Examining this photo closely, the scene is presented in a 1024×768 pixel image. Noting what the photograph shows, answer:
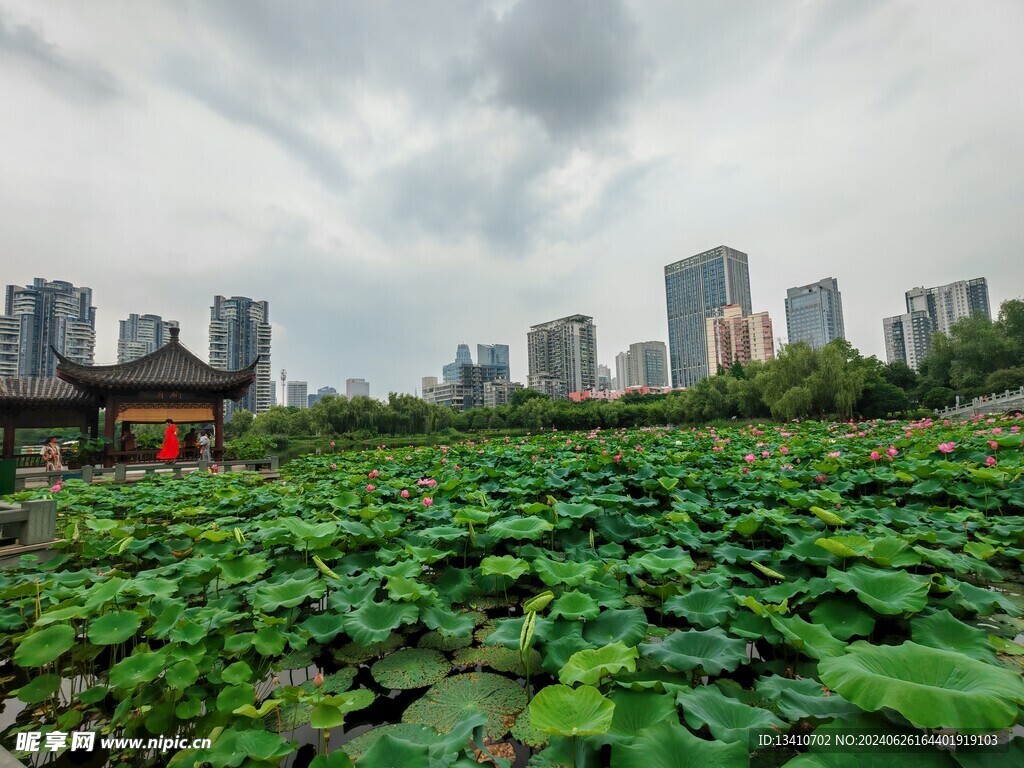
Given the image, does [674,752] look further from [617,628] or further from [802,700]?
[617,628]

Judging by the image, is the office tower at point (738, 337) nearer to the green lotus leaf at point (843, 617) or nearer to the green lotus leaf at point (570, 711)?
the green lotus leaf at point (843, 617)

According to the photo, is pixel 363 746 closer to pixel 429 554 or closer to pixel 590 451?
pixel 429 554

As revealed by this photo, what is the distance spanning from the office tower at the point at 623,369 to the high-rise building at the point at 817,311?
38.5 m

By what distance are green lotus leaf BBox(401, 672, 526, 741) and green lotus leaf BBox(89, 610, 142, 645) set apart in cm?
113

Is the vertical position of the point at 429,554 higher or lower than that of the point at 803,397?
lower

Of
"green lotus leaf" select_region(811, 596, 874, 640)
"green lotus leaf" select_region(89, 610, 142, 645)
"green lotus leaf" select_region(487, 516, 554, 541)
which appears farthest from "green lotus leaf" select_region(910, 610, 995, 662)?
"green lotus leaf" select_region(89, 610, 142, 645)

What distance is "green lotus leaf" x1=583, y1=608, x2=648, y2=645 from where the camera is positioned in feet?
5.13

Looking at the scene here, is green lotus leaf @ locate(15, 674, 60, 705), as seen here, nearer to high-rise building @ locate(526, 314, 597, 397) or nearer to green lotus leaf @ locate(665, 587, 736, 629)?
green lotus leaf @ locate(665, 587, 736, 629)

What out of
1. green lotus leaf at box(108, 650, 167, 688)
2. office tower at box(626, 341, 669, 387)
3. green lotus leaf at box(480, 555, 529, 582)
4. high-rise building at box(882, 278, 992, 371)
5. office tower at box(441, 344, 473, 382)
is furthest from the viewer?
office tower at box(441, 344, 473, 382)

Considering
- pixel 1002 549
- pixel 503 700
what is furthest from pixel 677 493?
pixel 503 700

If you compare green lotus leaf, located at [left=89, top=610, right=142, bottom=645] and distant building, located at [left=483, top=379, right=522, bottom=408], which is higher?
distant building, located at [left=483, top=379, right=522, bottom=408]

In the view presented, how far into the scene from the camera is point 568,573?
2033mm

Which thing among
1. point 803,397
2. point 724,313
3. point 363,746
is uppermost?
point 724,313

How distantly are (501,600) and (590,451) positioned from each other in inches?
180
